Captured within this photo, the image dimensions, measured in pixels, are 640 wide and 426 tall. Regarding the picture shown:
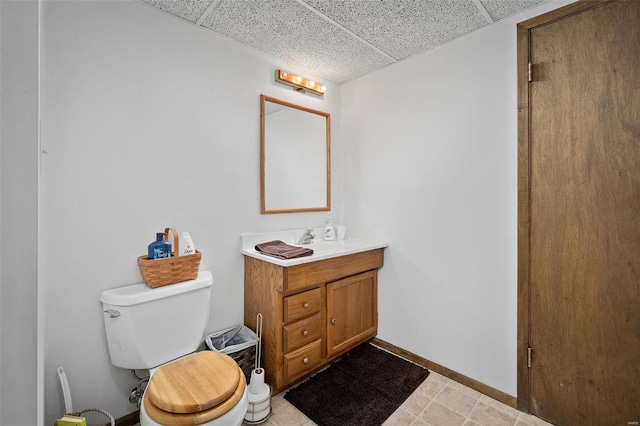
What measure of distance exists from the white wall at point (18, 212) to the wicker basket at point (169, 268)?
1.02 metres

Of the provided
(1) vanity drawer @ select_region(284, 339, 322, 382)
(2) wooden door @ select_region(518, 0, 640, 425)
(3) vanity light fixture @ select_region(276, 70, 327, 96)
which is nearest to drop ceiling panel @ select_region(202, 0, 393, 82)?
(3) vanity light fixture @ select_region(276, 70, 327, 96)

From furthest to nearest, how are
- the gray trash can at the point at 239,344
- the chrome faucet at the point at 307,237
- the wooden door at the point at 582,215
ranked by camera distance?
the chrome faucet at the point at 307,237
the gray trash can at the point at 239,344
the wooden door at the point at 582,215

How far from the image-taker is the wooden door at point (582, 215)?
53.7 inches

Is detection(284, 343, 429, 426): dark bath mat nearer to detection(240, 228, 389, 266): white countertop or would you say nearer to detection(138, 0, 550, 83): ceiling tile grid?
detection(240, 228, 389, 266): white countertop

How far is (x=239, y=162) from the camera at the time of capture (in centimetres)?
200

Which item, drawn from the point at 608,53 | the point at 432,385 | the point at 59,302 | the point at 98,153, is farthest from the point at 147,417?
the point at 608,53

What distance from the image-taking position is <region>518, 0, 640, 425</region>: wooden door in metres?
1.36

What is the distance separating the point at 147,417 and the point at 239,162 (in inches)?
56.2

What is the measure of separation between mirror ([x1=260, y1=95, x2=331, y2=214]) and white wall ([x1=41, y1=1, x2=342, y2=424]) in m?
0.16

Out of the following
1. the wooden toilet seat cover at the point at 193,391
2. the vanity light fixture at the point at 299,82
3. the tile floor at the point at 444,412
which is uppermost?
the vanity light fixture at the point at 299,82

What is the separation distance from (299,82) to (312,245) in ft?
4.13

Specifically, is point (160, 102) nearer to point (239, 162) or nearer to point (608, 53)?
point (239, 162)

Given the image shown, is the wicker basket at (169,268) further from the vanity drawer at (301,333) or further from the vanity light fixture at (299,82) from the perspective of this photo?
the vanity light fixture at (299,82)

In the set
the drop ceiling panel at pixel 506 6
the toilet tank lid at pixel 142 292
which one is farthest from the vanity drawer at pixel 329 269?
the drop ceiling panel at pixel 506 6
